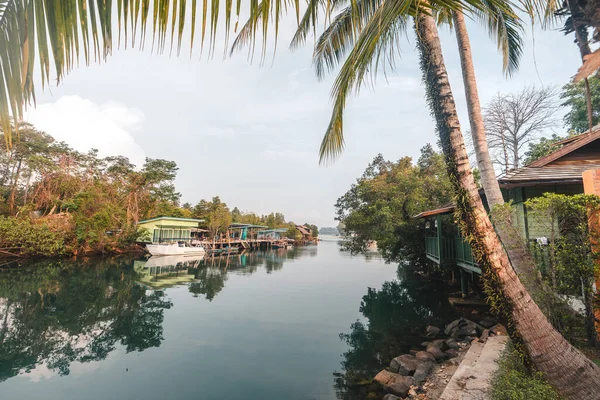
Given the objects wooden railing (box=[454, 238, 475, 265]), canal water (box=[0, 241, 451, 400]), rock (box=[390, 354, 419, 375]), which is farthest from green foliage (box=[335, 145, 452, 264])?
rock (box=[390, 354, 419, 375])

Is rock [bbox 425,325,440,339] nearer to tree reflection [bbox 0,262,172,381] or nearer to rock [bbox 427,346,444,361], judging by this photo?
rock [bbox 427,346,444,361]

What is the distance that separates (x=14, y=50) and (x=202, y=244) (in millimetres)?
32019

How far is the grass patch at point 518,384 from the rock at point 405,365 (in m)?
1.74

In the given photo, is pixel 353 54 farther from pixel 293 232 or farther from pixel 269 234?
pixel 293 232

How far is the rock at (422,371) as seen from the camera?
4.78m

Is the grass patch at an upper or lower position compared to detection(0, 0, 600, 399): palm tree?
lower

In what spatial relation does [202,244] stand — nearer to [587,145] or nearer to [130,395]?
[130,395]

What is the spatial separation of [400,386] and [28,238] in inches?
933

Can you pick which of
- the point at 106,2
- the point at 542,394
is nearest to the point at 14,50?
the point at 106,2

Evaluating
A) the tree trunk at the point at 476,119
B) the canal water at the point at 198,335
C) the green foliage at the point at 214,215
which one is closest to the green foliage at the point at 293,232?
the green foliage at the point at 214,215

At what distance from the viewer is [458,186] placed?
3408 millimetres

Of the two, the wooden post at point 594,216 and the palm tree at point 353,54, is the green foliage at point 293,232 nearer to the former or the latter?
the palm tree at point 353,54

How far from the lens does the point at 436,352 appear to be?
5922 millimetres

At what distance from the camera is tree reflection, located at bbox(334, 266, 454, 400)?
553 cm
